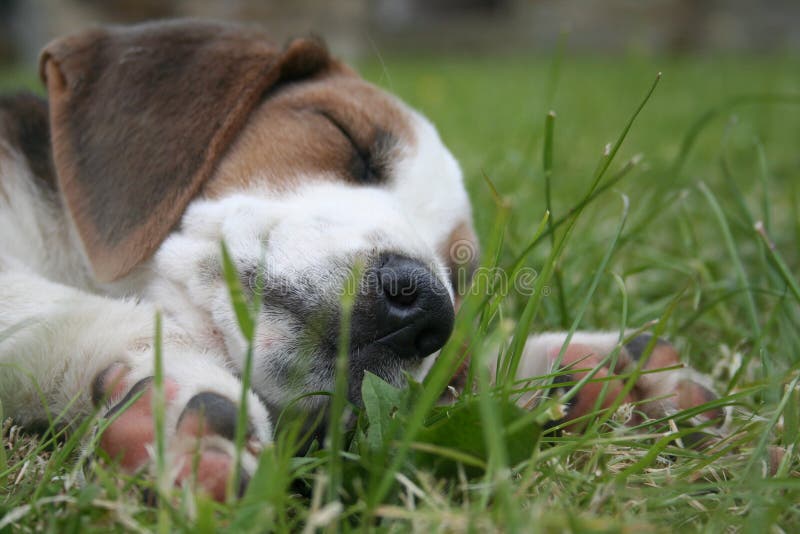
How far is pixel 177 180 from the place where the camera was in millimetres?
2062

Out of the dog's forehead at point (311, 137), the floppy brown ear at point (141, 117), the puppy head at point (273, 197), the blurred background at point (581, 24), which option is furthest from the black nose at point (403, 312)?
the blurred background at point (581, 24)

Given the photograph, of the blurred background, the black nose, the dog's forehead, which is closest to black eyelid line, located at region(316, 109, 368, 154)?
the dog's forehead

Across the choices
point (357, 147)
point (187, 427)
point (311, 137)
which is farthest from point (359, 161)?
point (187, 427)

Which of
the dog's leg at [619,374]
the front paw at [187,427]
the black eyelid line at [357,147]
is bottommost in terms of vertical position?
the dog's leg at [619,374]

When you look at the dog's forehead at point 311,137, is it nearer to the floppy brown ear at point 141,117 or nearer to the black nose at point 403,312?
the floppy brown ear at point 141,117

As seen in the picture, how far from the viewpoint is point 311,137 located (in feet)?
7.32

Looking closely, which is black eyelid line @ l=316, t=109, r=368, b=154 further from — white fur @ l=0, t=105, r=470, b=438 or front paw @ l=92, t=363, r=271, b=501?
front paw @ l=92, t=363, r=271, b=501

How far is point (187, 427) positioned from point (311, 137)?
116cm

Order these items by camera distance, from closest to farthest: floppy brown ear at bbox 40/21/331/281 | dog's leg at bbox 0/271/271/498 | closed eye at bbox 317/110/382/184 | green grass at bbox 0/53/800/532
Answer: green grass at bbox 0/53/800/532, dog's leg at bbox 0/271/271/498, floppy brown ear at bbox 40/21/331/281, closed eye at bbox 317/110/382/184

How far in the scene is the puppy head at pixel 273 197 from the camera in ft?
5.34

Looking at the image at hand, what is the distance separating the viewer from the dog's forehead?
2104 millimetres

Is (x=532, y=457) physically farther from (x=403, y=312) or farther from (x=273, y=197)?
(x=273, y=197)

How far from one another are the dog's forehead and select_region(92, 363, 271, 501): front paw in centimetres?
74

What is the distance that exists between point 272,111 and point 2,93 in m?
0.87
